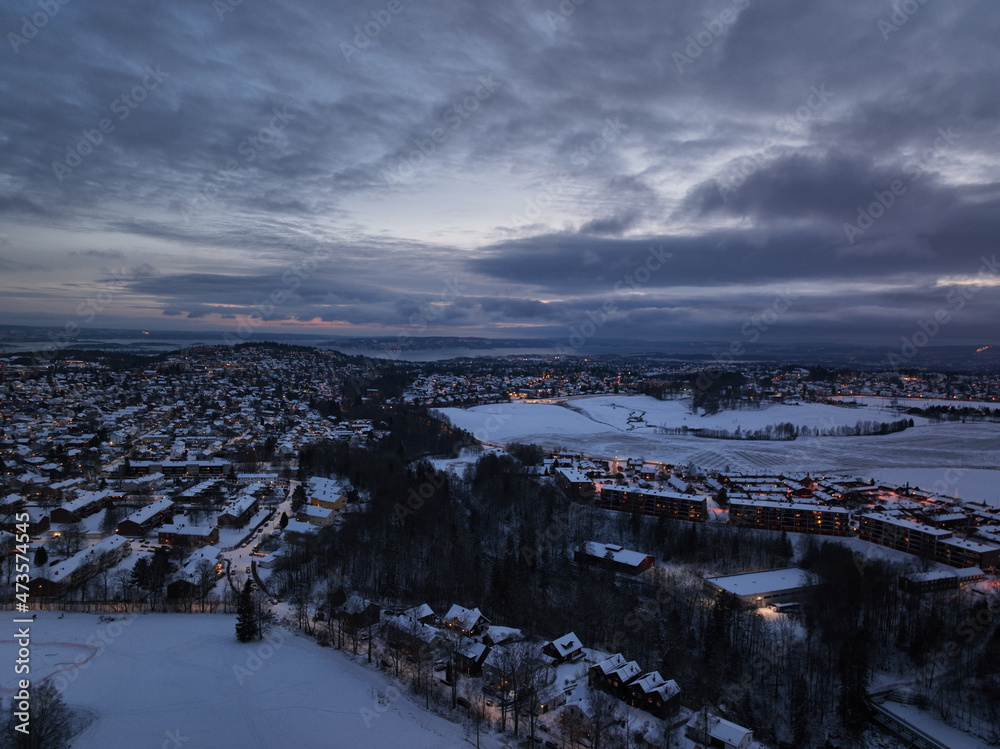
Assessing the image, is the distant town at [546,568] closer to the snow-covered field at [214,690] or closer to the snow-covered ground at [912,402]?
the snow-covered field at [214,690]

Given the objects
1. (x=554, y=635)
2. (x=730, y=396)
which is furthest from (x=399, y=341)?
(x=554, y=635)

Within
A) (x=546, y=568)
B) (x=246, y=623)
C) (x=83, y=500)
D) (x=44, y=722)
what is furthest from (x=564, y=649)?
(x=83, y=500)

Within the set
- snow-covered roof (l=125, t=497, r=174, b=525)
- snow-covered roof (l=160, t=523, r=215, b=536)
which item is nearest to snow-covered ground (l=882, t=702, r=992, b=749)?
snow-covered roof (l=160, t=523, r=215, b=536)

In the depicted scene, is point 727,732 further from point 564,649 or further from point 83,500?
point 83,500

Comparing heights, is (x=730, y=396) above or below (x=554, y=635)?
above

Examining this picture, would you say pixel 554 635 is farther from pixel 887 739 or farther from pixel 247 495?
pixel 247 495
